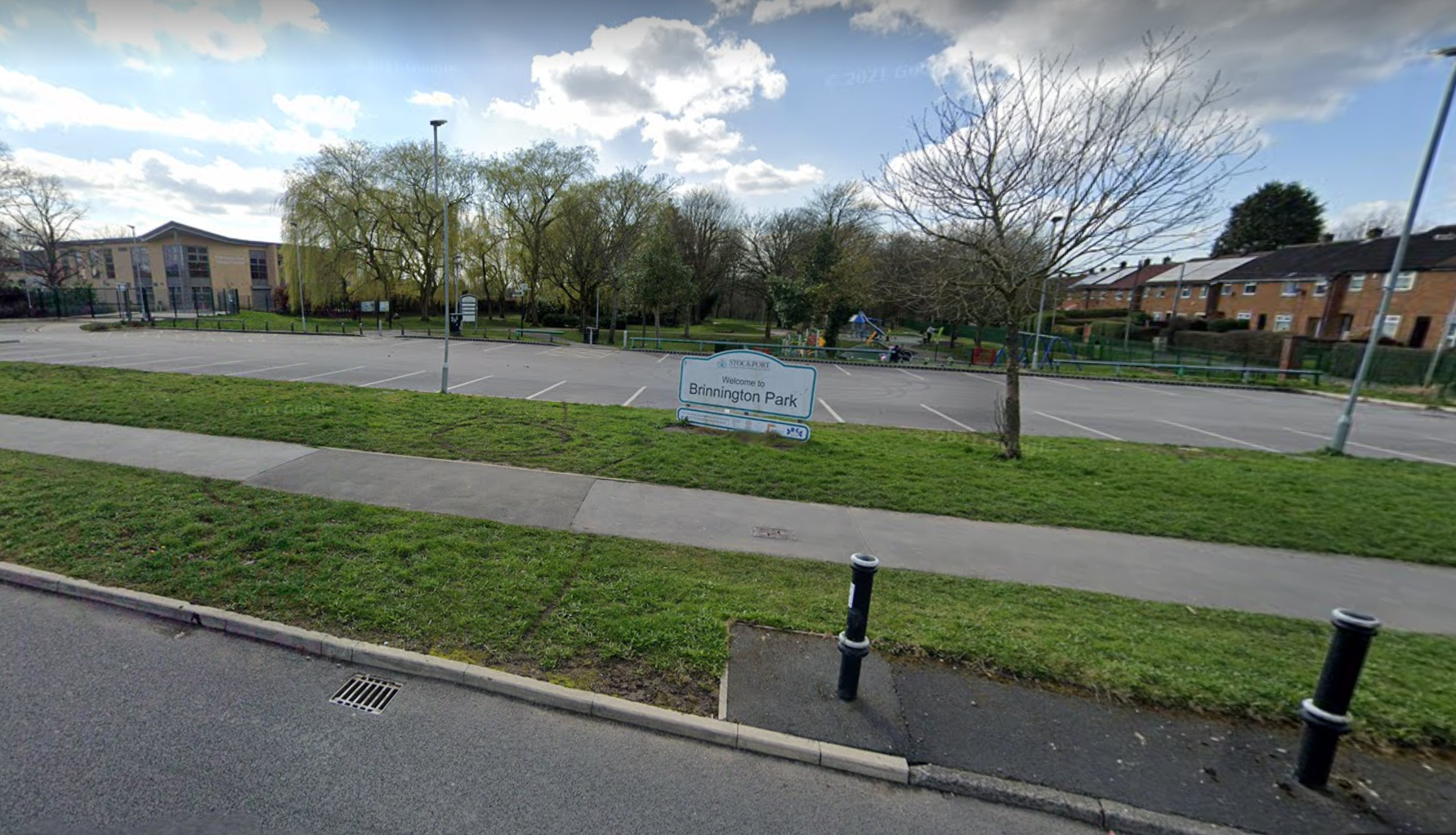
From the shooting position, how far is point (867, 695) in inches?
128

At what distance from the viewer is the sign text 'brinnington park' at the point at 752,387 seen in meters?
9.48

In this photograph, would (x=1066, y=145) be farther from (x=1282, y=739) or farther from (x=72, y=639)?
(x=72, y=639)

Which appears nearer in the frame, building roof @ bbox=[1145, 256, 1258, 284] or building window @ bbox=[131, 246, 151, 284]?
building roof @ bbox=[1145, 256, 1258, 284]

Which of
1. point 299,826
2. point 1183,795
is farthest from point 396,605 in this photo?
point 1183,795

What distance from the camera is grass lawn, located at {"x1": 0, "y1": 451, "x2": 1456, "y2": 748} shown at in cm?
334

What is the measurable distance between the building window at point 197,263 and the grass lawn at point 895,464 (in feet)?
223

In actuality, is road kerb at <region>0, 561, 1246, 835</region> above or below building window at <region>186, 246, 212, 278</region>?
below

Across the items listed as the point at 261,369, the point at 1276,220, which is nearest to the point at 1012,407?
the point at 261,369

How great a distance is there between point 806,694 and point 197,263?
86.1 meters

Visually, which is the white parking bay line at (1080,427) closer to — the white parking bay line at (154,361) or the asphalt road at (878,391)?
the asphalt road at (878,391)

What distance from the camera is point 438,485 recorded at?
651 centimetres

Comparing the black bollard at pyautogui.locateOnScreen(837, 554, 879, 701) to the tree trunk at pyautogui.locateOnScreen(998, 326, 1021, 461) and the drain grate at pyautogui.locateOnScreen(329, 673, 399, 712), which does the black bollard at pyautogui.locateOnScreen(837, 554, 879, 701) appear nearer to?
the drain grate at pyautogui.locateOnScreen(329, 673, 399, 712)

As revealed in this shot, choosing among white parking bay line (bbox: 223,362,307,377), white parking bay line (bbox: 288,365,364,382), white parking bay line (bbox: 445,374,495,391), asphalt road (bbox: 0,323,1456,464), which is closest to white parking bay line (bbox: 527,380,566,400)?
asphalt road (bbox: 0,323,1456,464)

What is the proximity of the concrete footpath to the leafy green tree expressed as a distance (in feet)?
209
